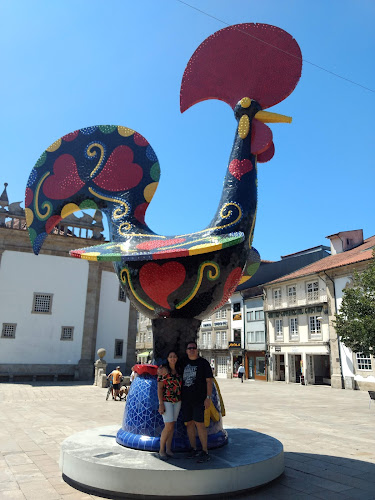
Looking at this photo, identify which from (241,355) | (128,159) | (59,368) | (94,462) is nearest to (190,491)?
(94,462)

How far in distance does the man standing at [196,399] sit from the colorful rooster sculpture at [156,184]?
611 mm

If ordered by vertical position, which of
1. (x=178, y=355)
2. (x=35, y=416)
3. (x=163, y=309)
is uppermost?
(x=163, y=309)

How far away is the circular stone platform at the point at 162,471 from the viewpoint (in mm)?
4254

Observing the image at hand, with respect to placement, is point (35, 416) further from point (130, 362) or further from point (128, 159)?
point (130, 362)

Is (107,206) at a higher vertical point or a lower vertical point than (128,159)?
lower

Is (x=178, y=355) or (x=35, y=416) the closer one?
(x=178, y=355)

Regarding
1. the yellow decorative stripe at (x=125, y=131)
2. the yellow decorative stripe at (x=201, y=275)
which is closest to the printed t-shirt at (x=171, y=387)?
the yellow decorative stripe at (x=201, y=275)

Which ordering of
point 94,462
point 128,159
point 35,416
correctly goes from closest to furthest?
point 94,462 → point 128,159 → point 35,416

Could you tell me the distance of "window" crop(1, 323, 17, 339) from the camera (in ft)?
77.5

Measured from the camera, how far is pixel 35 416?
35.9 feet

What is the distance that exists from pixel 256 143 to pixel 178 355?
10.7 feet

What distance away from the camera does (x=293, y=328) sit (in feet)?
101

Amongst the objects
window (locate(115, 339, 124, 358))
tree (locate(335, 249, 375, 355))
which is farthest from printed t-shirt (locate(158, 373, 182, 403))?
window (locate(115, 339, 124, 358))

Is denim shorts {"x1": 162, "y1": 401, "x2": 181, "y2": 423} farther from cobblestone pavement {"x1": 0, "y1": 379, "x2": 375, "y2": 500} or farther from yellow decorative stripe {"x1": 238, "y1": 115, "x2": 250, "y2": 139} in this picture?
yellow decorative stripe {"x1": 238, "y1": 115, "x2": 250, "y2": 139}
